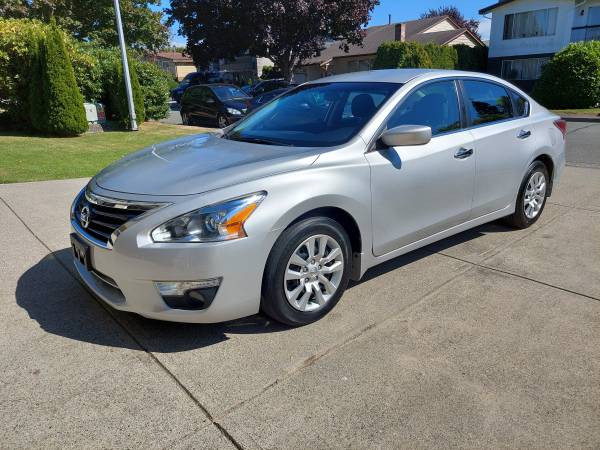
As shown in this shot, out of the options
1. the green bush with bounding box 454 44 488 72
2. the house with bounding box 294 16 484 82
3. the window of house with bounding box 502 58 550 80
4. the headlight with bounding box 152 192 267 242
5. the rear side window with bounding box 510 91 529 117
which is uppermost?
the house with bounding box 294 16 484 82

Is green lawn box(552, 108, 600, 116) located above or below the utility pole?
below

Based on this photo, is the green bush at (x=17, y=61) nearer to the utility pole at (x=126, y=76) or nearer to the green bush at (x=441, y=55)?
the utility pole at (x=126, y=76)

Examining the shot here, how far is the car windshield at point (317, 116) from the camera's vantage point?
138 inches

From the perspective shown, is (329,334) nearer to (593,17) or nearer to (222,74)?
(593,17)

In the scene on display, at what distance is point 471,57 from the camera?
31375 mm

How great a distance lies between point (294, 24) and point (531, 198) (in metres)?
25.4

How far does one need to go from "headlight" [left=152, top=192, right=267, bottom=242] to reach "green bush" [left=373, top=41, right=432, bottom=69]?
26296 mm

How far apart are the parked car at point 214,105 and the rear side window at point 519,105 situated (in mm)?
11144

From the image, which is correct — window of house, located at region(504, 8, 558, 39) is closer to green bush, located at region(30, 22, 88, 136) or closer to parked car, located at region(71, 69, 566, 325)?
green bush, located at region(30, 22, 88, 136)

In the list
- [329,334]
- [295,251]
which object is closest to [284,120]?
[295,251]

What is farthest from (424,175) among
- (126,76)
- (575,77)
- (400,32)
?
(400,32)

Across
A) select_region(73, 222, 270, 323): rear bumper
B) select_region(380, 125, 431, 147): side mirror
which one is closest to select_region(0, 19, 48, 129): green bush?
select_region(73, 222, 270, 323): rear bumper

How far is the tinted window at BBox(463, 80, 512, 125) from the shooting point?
13.8ft

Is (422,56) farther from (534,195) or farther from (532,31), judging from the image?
(534,195)
